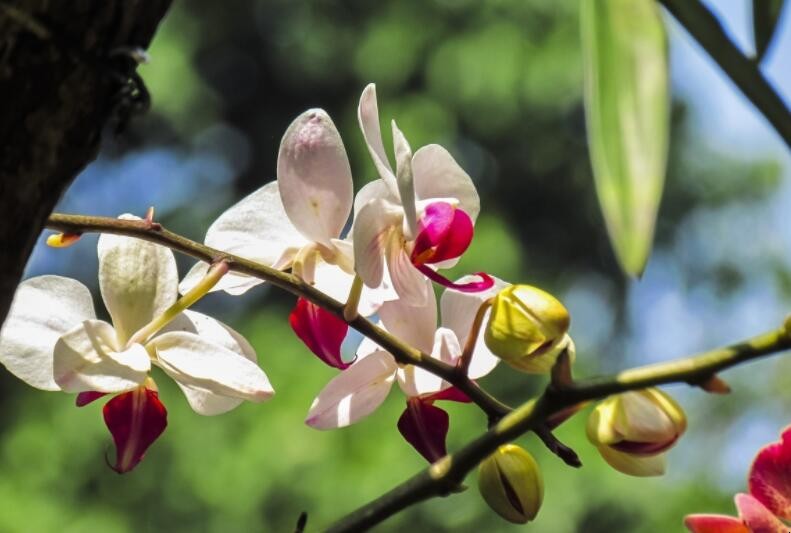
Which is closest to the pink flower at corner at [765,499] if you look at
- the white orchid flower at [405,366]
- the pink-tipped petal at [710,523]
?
the pink-tipped petal at [710,523]

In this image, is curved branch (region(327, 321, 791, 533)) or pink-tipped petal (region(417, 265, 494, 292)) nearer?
curved branch (region(327, 321, 791, 533))

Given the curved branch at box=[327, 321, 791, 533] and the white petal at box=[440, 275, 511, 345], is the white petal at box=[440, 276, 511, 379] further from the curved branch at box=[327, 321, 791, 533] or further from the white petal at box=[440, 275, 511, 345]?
the curved branch at box=[327, 321, 791, 533]

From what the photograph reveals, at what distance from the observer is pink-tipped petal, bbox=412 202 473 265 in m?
0.47

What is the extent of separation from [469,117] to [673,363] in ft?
15.0

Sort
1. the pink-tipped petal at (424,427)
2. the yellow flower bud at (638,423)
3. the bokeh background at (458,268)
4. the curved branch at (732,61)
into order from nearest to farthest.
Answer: the curved branch at (732,61) < the yellow flower bud at (638,423) < the pink-tipped petal at (424,427) < the bokeh background at (458,268)

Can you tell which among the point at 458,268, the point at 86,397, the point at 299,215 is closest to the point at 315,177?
the point at 299,215

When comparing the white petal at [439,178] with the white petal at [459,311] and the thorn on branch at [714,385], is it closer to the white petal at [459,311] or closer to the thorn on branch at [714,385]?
the white petal at [459,311]

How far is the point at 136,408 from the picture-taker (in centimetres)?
48

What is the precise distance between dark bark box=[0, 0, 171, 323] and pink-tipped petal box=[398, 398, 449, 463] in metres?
0.19

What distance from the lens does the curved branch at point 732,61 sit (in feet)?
0.92

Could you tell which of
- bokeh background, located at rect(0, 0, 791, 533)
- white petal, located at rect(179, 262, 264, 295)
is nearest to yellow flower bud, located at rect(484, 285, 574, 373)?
white petal, located at rect(179, 262, 264, 295)

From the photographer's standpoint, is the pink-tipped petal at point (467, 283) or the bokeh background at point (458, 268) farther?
the bokeh background at point (458, 268)

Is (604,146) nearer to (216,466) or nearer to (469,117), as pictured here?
(216,466)

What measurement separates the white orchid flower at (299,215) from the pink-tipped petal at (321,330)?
1 cm
